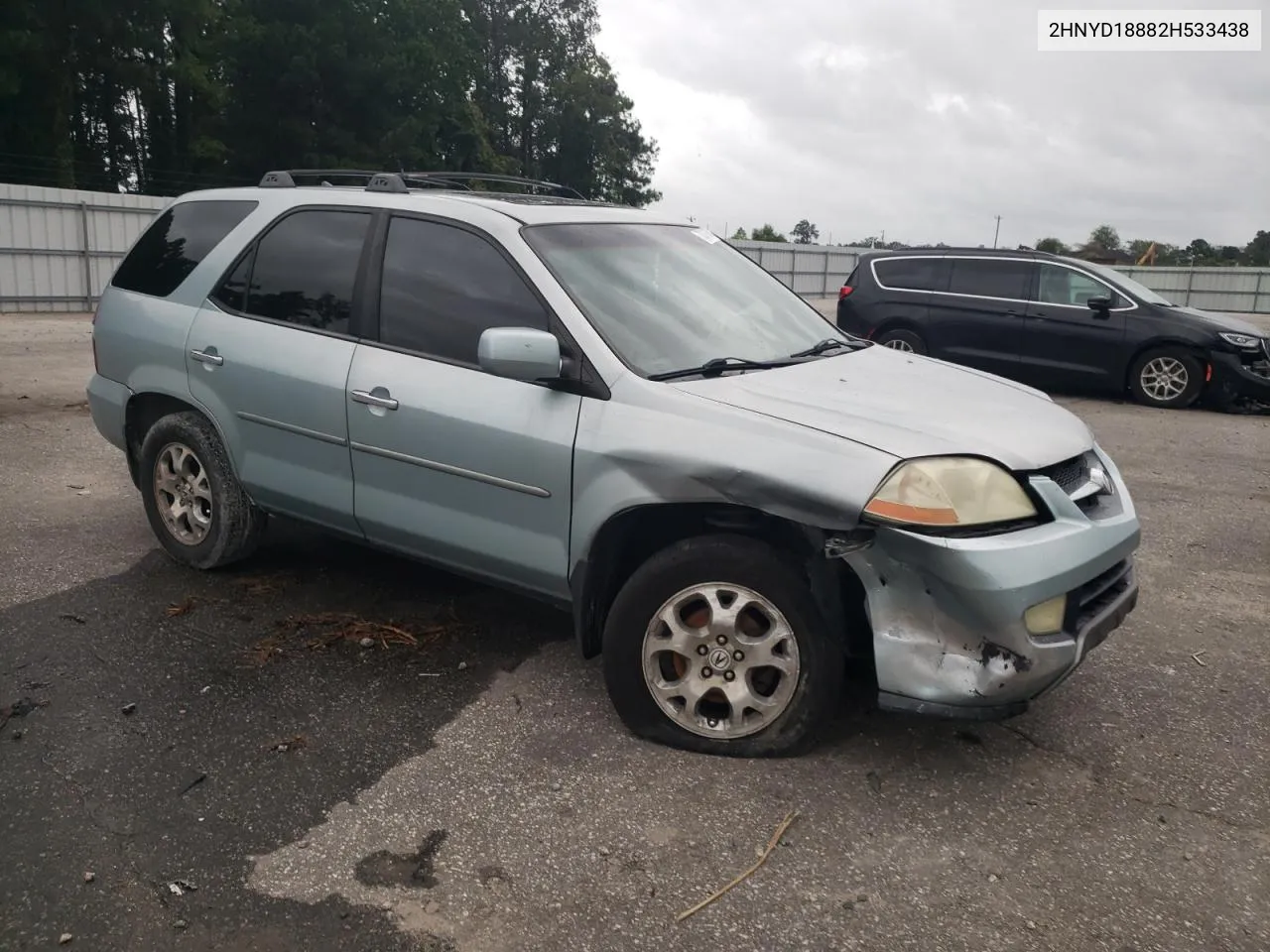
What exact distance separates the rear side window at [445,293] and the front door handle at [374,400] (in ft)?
0.68

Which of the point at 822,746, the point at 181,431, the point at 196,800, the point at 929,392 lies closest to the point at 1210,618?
the point at 929,392

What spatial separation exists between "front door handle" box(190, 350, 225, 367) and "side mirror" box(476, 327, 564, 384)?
163cm

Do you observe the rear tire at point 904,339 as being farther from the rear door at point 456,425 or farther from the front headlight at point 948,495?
the front headlight at point 948,495

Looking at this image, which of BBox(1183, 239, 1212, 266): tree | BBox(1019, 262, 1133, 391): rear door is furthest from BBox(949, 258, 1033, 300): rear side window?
BBox(1183, 239, 1212, 266): tree

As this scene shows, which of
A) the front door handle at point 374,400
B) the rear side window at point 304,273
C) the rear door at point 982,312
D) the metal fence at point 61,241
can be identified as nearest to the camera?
the front door handle at point 374,400

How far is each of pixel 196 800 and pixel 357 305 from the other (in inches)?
75.9

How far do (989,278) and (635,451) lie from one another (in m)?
9.77

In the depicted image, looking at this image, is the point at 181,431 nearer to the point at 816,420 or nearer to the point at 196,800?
the point at 196,800

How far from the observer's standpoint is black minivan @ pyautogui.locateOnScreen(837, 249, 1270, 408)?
11.1m

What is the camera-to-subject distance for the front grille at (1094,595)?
3092mm

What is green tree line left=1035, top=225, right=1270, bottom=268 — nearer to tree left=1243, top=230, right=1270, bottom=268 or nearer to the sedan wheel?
tree left=1243, top=230, right=1270, bottom=268

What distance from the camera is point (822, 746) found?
3406mm

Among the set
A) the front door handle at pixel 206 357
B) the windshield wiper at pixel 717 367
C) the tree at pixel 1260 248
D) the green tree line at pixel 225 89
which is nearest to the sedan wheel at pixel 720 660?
the windshield wiper at pixel 717 367

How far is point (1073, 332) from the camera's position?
1149 cm
